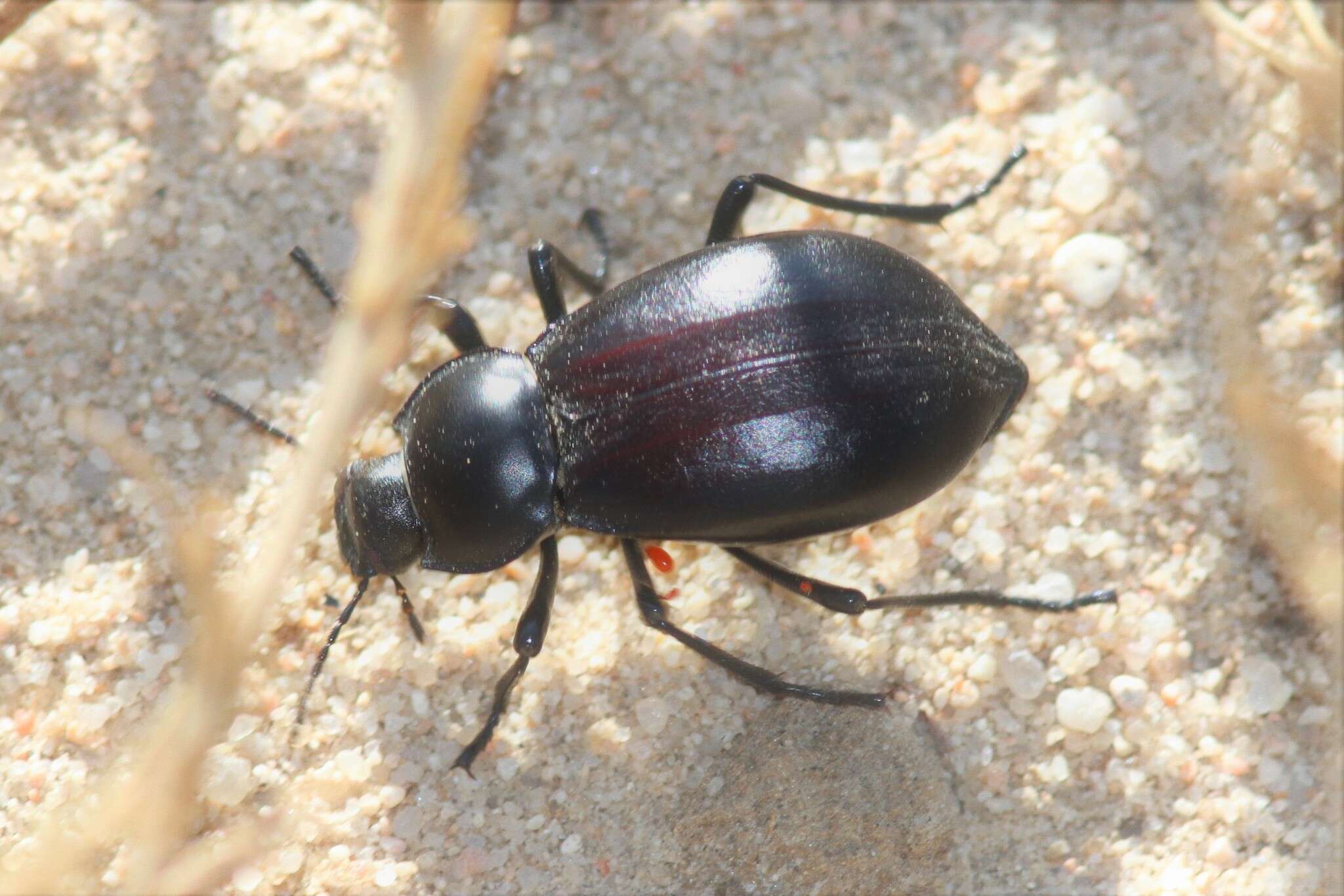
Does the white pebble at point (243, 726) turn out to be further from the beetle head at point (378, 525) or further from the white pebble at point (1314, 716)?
the white pebble at point (1314, 716)

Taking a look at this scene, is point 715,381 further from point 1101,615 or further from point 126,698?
point 126,698

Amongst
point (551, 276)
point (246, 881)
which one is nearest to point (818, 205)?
point (551, 276)

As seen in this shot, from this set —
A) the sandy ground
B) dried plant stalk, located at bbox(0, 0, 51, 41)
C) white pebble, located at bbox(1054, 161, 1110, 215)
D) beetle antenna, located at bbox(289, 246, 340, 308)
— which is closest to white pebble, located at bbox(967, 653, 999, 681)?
the sandy ground

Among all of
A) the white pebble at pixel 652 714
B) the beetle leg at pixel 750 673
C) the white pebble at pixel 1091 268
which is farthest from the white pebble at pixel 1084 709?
the white pebble at pixel 1091 268

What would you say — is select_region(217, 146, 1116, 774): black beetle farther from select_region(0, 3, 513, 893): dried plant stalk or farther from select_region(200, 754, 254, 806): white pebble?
select_region(0, 3, 513, 893): dried plant stalk

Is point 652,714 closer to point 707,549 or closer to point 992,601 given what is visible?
point 707,549
